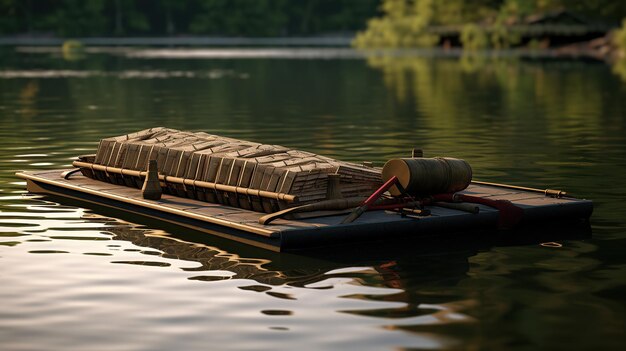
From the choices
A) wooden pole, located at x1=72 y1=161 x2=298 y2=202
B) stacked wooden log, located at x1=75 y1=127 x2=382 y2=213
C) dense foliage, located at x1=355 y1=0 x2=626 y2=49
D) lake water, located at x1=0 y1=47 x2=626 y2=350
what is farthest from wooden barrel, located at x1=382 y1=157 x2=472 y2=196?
dense foliage, located at x1=355 y1=0 x2=626 y2=49

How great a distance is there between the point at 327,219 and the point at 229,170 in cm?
231

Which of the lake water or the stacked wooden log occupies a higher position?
the stacked wooden log

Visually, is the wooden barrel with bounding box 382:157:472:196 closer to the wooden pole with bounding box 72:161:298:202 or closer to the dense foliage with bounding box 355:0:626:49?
the wooden pole with bounding box 72:161:298:202

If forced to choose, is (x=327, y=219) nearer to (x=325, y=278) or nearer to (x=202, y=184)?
(x=202, y=184)

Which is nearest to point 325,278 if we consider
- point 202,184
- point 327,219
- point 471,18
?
point 327,219

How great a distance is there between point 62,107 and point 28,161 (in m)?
21.2

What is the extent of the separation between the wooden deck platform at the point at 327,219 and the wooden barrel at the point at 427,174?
14.6 inches

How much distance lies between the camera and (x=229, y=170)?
19734mm

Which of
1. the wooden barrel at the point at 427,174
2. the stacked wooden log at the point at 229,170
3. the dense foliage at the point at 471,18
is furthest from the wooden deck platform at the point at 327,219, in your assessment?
the dense foliage at the point at 471,18

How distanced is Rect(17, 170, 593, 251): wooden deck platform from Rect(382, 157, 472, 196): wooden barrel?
372 millimetres

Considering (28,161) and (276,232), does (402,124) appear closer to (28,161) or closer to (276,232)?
(28,161)

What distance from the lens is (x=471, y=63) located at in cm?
10044

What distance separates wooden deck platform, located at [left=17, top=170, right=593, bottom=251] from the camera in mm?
17312

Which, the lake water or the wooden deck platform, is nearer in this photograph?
the lake water
